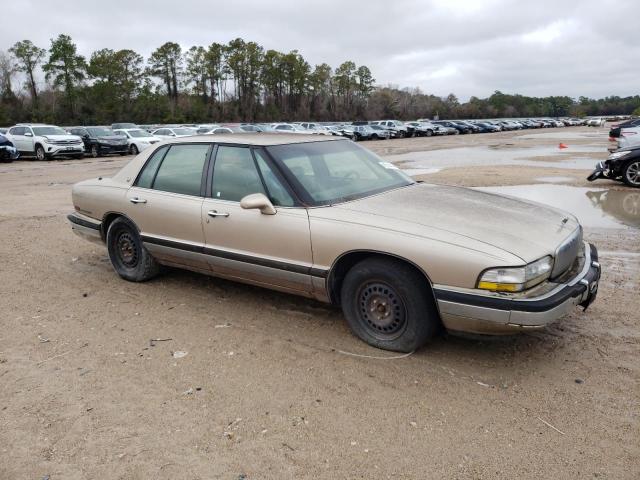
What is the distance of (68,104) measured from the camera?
61.8m

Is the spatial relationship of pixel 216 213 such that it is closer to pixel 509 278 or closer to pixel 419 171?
pixel 509 278

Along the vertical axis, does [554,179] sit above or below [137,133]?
below

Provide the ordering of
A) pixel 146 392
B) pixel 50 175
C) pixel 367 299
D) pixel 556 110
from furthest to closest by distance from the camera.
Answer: pixel 556 110 → pixel 50 175 → pixel 367 299 → pixel 146 392

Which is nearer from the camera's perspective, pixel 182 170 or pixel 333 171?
pixel 333 171

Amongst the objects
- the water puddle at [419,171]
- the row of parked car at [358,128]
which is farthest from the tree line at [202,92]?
the water puddle at [419,171]

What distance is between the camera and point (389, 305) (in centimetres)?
373

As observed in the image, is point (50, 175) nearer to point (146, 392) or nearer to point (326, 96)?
point (146, 392)

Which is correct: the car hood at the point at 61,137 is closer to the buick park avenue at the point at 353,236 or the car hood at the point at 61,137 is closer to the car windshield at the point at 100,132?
the car windshield at the point at 100,132

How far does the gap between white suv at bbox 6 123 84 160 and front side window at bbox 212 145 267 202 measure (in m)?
23.2

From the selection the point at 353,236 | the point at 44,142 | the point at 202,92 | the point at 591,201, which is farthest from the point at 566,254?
the point at 202,92

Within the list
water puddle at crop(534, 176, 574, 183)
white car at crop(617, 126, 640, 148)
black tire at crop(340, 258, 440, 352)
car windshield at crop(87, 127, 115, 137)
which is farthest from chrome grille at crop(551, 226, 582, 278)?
car windshield at crop(87, 127, 115, 137)

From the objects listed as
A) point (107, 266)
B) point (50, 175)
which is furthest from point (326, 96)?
point (107, 266)

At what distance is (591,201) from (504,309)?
8125 millimetres

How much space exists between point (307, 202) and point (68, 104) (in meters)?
66.9
